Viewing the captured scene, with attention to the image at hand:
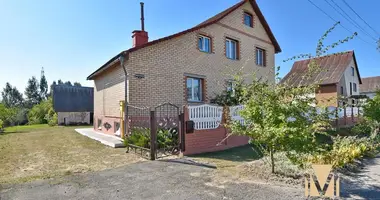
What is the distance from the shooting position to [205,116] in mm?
7992

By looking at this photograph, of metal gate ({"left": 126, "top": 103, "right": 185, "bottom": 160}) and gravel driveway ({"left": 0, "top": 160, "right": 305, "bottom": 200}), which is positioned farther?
metal gate ({"left": 126, "top": 103, "right": 185, "bottom": 160})

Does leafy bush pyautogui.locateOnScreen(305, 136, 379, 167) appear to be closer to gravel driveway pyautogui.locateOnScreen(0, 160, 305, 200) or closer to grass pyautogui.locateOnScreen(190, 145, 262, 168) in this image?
gravel driveway pyautogui.locateOnScreen(0, 160, 305, 200)

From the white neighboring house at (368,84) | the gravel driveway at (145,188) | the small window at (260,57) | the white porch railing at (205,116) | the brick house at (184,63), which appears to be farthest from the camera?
the white neighboring house at (368,84)

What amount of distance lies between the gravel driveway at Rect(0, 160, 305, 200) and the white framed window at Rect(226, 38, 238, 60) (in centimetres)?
966

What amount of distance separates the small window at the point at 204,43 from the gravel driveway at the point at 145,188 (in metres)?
8.11

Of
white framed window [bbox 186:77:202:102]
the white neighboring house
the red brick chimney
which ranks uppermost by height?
the white neighboring house

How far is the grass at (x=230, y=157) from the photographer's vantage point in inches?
254

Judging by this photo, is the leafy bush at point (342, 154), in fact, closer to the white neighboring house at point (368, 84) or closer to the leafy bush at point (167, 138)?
the leafy bush at point (167, 138)

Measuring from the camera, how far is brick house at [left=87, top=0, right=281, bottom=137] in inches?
375

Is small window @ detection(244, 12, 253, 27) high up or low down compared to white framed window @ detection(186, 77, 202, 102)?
up

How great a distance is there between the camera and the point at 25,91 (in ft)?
208

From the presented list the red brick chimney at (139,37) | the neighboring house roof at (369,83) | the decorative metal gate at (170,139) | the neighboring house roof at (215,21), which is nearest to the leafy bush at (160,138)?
the decorative metal gate at (170,139)

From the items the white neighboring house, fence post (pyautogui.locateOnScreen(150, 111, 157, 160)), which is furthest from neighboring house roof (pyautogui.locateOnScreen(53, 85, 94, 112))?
the white neighboring house

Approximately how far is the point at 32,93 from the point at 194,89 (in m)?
68.0
